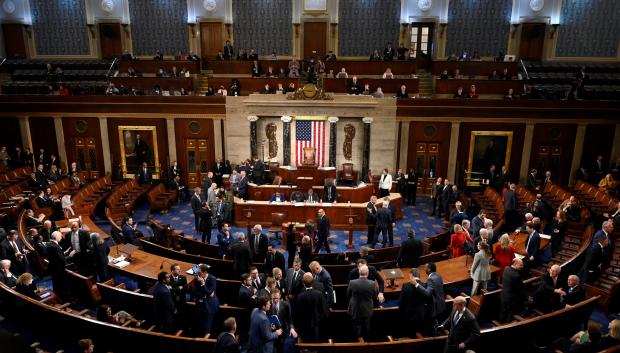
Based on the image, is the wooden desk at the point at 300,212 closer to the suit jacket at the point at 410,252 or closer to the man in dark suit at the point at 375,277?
the suit jacket at the point at 410,252

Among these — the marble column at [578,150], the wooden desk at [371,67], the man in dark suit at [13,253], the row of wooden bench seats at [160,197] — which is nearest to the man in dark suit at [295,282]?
the man in dark suit at [13,253]

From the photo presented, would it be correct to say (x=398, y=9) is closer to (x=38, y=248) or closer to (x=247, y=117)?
(x=247, y=117)

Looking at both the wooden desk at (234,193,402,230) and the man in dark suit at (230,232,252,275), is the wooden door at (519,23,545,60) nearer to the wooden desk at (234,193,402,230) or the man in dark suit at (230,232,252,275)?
the wooden desk at (234,193,402,230)

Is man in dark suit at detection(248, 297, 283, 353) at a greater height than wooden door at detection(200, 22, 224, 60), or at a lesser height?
lesser

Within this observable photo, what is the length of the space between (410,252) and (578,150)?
11544mm

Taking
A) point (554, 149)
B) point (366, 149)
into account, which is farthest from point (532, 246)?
point (554, 149)

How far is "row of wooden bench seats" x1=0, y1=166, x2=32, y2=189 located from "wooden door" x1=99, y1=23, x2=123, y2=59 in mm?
7456

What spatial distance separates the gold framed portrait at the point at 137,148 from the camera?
57.1 ft

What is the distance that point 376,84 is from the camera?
17562mm

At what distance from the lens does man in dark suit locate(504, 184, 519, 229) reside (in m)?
12.5

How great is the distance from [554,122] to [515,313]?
37.1 ft

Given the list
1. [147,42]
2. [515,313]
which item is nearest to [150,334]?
[515,313]

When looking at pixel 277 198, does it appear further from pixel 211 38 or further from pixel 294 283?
pixel 211 38

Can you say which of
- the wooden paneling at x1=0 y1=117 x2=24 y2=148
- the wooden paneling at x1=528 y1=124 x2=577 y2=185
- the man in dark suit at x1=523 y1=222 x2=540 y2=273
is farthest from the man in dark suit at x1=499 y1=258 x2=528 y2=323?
the wooden paneling at x1=0 y1=117 x2=24 y2=148
